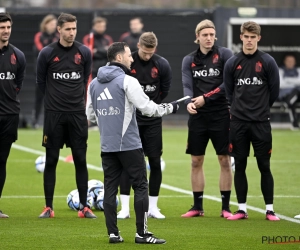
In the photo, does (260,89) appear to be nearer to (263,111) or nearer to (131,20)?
(263,111)

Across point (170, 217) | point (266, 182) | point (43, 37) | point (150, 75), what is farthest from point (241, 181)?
point (43, 37)

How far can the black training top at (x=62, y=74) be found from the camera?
1124 centimetres

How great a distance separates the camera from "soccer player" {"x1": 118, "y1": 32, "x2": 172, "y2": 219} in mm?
11383

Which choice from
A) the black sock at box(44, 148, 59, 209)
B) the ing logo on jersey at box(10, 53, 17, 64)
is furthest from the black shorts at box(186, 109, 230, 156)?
the ing logo on jersey at box(10, 53, 17, 64)

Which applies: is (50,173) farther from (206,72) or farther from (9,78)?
(206,72)

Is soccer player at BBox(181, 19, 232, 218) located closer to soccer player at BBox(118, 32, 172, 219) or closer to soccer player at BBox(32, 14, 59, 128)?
soccer player at BBox(118, 32, 172, 219)

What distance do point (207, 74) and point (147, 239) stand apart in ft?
9.98

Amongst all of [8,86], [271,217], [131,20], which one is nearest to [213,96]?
[271,217]

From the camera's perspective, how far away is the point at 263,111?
432 inches

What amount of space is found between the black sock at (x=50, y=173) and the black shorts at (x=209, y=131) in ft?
5.85

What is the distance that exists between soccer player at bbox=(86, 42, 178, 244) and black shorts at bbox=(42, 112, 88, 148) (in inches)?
71.3

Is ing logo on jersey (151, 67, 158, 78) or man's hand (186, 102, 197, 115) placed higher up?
ing logo on jersey (151, 67, 158, 78)

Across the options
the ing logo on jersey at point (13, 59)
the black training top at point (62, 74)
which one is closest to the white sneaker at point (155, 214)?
the black training top at point (62, 74)

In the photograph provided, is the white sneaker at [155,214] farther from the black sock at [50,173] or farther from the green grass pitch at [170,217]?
the black sock at [50,173]
